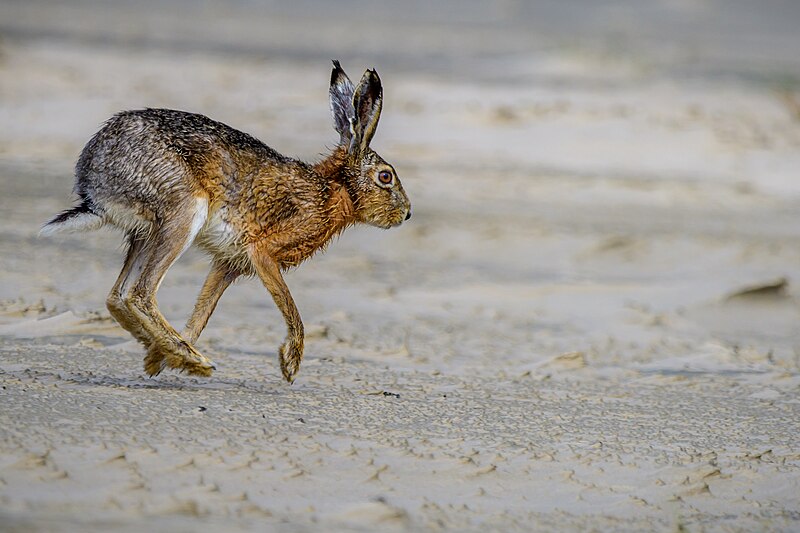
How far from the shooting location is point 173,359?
6.04m

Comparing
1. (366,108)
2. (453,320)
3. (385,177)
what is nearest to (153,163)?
(366,108)

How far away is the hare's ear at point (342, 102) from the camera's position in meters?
6.82

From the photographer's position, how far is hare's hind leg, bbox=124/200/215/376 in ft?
19.7

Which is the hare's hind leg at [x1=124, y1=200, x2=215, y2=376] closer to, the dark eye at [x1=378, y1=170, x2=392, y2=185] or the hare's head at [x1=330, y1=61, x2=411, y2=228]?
the hare's head at [x1=330, y1=61, x2=411, y2=228]

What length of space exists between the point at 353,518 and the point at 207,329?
3108 millimetres

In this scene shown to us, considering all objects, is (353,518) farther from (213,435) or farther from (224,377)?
(224,377)

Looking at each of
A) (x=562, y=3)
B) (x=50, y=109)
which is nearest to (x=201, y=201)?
(x=50, y=109)

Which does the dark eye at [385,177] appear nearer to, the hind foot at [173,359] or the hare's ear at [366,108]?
the hare's ear at [366,108]

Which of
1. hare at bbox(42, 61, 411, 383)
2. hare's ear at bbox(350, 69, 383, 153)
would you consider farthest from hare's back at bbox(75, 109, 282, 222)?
hare's ear at bbox(350, 69, 383, 153)

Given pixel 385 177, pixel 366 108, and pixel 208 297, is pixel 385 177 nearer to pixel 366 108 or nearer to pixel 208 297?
pixel 366 108

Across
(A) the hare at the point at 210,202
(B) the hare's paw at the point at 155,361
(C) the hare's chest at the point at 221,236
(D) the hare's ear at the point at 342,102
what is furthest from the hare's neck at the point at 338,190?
(B) the hare's paw at the point at 155,361

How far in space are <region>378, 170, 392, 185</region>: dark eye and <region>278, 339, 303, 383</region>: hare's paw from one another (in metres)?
1.26

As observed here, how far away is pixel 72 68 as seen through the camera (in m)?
Result: 15.9

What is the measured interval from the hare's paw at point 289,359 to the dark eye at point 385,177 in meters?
1.26
